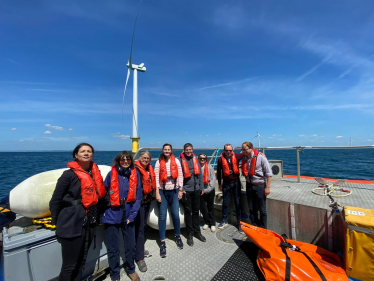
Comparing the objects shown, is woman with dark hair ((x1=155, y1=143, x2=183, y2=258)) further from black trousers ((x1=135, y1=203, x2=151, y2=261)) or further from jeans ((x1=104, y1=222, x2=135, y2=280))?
jeans ((x1=104, y1=222, x2=135, y2=280))

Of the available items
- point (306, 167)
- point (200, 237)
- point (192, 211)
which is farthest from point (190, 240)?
point (306, 167)

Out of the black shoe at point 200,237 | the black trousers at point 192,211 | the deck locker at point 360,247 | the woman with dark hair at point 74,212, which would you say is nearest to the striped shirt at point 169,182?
the black trousers at point 192,211

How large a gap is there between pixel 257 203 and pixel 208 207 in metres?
1.00

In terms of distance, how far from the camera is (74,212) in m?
2.06

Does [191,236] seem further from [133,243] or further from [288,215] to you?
[288,215]

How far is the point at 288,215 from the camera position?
10.4 feet

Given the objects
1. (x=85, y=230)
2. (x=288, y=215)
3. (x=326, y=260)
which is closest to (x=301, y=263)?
(x=326, y=260)

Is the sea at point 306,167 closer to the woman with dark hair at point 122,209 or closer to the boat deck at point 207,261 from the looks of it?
the woman with dark hair at point 122,209

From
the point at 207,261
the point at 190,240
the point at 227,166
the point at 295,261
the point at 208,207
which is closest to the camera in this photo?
the point at 295,261

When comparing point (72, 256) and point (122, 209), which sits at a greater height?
point (122, 209)

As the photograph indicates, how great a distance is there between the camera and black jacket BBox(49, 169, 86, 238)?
1999 mm

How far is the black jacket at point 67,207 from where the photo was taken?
2.00m

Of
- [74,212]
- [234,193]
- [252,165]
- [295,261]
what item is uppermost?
[252,165]

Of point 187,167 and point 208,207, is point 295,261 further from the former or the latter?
point 187,167
